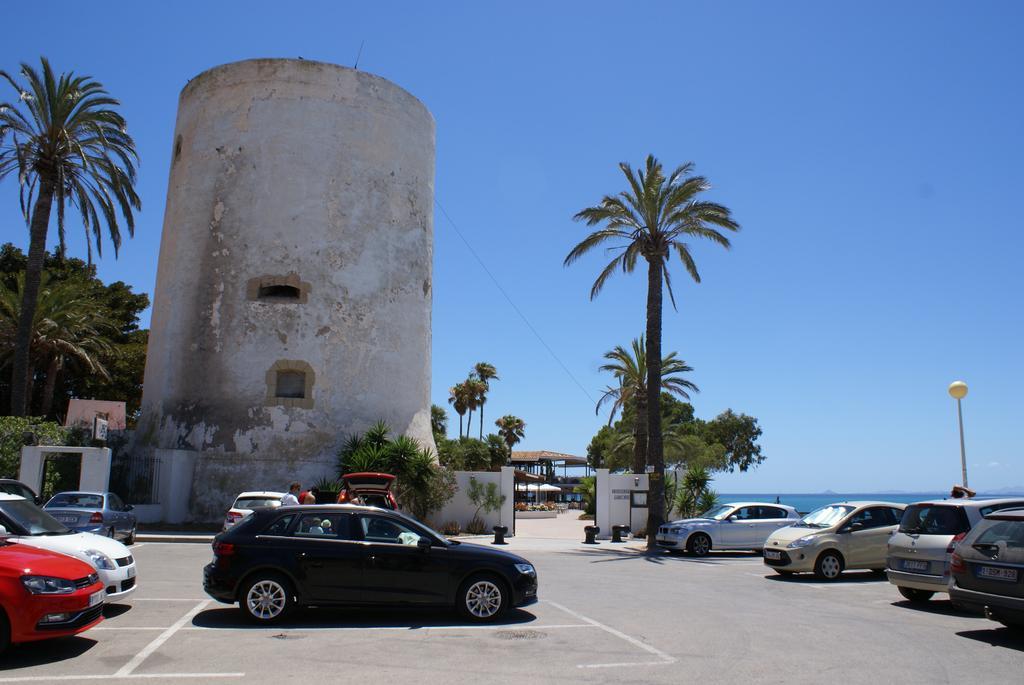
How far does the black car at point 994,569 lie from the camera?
9.04 m

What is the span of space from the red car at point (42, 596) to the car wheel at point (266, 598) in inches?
71.3

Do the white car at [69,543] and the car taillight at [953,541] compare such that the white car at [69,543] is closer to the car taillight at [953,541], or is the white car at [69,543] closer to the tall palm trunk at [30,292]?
the car taillight at [953,541]

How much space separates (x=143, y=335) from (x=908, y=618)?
4628cm

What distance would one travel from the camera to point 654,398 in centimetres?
2605

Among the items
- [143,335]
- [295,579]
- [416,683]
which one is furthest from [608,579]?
[143,335]

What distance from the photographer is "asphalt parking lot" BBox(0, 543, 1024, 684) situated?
7434 millimetres

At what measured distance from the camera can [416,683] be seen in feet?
23.1

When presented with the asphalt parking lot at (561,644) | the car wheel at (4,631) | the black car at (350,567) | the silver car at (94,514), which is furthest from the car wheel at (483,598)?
the silver car at (94,514)

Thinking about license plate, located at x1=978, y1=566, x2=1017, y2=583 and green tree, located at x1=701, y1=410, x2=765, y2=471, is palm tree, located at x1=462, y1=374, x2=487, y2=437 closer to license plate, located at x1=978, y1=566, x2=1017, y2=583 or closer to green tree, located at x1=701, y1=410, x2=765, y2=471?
green tree, located at x1=701, y1=410, x2=765, y2=471

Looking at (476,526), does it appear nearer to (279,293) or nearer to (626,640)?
(279,293)

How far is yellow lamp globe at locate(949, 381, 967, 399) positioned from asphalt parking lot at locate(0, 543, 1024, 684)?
9178 mm

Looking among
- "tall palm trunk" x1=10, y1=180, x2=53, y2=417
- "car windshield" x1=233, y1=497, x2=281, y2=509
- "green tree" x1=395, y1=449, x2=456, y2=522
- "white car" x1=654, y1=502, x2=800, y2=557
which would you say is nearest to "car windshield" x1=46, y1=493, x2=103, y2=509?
"car windshield" x1=233, y1=497, x2=281, y2=509

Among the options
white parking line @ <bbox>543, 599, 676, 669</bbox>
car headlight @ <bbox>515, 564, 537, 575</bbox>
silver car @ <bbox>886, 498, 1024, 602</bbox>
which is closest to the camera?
white parking line @ <bbox>543, 599, 676, 669</bbox>

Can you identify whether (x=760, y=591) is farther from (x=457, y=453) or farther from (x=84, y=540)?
(x=457, y=453)
